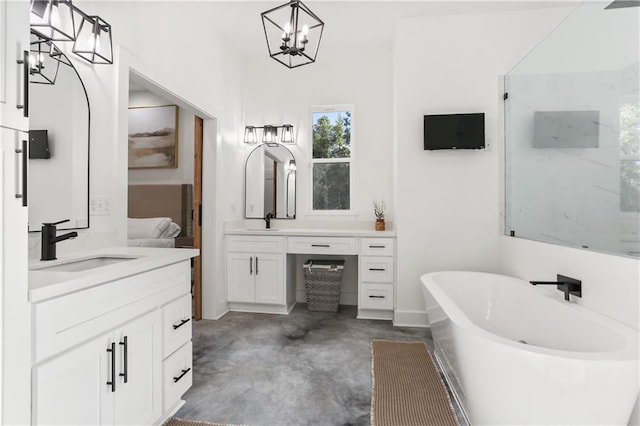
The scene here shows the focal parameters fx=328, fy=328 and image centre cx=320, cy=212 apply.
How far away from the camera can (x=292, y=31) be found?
6.16 ft

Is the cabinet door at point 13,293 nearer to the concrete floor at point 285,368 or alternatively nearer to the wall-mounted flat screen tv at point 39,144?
the wall-mounted flat screen tv at point 39,144

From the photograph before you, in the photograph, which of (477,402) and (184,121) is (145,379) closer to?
(477,402)

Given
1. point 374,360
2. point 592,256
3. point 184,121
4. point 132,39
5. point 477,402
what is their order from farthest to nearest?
point 184,121, point 374,360, point 132,39, point 592,256, point 477,402

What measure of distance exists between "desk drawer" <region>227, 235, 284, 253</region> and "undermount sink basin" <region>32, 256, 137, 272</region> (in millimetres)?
1845

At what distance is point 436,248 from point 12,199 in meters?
3.03

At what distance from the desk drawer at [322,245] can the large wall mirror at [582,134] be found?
4.99ft

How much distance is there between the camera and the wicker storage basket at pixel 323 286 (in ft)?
11.8

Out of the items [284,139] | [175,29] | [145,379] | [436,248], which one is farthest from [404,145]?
[145,379]

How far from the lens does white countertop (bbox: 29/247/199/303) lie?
1.03 metres

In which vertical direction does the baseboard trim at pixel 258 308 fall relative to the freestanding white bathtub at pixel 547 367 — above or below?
below

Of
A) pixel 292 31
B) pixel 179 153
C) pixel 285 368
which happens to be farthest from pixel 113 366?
pixel 179 153

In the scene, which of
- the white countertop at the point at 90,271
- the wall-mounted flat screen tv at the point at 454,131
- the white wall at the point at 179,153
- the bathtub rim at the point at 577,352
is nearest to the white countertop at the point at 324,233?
the wall-mounted flat screen tv at the point at 454,131

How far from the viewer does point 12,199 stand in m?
0.95

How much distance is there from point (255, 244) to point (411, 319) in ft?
5.78
